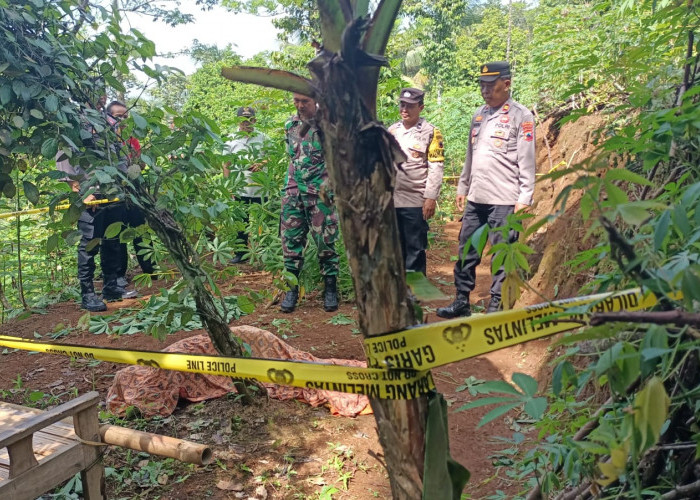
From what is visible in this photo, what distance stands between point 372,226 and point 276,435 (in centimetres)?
225

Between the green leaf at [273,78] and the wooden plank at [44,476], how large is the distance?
166 centimetres

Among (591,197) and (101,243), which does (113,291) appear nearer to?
(101,243)

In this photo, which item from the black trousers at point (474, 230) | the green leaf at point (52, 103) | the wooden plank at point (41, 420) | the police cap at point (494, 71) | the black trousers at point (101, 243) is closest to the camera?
the wooden plank at point (41, 420)

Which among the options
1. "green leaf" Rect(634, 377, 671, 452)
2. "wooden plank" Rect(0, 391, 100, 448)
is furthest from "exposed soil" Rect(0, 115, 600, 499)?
"green leaf" Rect(634, 377, 671, 452)

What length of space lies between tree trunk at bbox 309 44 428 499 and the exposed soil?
1.51 metres

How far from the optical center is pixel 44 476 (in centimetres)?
187

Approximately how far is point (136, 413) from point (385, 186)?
269 cm

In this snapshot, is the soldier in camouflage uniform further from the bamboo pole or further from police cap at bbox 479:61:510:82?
the bamboo pole

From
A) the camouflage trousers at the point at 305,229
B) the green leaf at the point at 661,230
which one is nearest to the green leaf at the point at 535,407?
the green leaf at the point at 661,230

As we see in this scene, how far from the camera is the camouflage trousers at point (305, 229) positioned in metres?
4.64

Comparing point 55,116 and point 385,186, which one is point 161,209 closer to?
Answer: point 55,116

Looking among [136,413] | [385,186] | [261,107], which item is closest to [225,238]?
[261,107]

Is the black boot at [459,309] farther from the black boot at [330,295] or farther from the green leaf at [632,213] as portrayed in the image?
the green leaf at [632,213]

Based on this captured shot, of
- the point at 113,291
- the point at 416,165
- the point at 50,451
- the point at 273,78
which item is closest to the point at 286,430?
the point at 50,451
